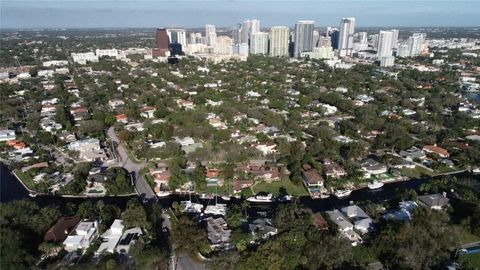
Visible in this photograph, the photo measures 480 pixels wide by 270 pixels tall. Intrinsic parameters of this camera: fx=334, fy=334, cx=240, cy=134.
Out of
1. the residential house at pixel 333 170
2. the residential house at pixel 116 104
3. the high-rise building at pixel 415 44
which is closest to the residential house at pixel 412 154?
the residential house at pixel 333 170

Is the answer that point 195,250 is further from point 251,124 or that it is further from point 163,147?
point 251,124

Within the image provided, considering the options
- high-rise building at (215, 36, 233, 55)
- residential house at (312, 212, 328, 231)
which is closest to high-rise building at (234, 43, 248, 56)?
high-rise building at (215, 36, 233, 55)

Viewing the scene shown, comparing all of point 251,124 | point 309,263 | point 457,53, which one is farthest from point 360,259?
point 457,53

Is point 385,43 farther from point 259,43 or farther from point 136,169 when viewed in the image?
point 136,169

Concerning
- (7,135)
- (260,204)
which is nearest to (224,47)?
(7,135)

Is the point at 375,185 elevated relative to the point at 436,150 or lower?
lower

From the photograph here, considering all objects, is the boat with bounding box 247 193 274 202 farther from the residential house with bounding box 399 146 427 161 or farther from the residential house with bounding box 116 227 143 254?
the residential house with bounding box 399 146 427 161
